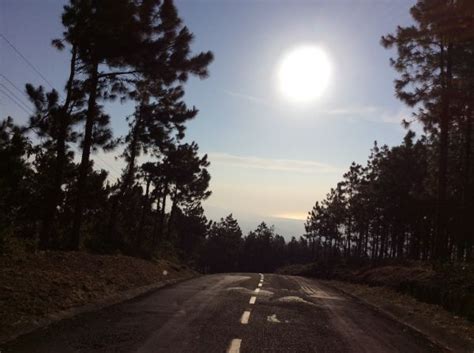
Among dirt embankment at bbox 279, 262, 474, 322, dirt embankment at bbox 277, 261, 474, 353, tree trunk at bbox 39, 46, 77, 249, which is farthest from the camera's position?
tree trunk at bbox 39, 46, 77, 249

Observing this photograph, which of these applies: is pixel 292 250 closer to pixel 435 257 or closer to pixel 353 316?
pixel 435 257

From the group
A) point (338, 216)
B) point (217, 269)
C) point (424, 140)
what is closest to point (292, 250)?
point (217, 269)

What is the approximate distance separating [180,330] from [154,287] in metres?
9.30

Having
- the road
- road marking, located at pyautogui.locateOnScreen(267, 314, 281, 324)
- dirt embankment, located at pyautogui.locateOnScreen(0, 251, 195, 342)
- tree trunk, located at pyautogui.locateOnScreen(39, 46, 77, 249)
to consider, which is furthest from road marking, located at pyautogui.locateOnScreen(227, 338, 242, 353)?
tree trunk, located at pyautogui.locateOnScreen(39, 46, 77, 249)

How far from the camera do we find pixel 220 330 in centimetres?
952

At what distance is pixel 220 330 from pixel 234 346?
1.39 meters

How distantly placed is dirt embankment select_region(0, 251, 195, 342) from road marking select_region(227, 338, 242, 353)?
347 cm

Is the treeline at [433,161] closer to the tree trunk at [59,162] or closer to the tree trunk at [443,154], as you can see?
the tree trunk at [443,154]

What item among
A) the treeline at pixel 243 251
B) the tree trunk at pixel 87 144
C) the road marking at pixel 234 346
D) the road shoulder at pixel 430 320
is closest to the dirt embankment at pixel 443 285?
the road shoulder at pixel 430 320

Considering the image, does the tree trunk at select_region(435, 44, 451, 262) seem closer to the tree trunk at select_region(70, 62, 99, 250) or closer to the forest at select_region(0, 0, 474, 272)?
the forest at select_region(0, 0, 474, 272)

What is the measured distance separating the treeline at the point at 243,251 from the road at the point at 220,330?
348 ft

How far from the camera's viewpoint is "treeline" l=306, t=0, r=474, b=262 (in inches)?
845

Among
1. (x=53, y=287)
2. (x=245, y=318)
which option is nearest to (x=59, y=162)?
(x=53, y=287)

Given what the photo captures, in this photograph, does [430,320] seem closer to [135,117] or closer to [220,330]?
[220,330]
